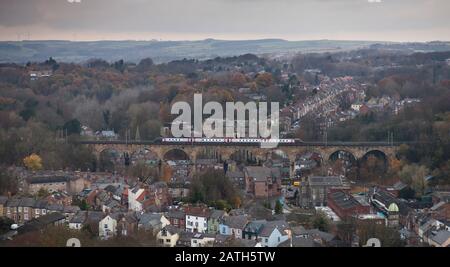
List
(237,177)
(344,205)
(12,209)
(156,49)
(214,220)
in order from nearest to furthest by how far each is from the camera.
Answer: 1. (214,220)
2. (12,209)
3. (344,205)
4. (237,177)
5. (156,49)

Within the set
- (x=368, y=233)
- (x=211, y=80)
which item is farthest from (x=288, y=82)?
(x=368, y=233)

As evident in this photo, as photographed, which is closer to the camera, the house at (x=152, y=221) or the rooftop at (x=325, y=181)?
the house at (x=152, y=221)

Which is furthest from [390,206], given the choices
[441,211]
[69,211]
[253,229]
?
[69,211]

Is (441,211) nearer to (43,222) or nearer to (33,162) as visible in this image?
(43,222)

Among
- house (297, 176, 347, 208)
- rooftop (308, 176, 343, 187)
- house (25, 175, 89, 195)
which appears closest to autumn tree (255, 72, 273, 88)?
rooftop (308, 176, 343, 187)

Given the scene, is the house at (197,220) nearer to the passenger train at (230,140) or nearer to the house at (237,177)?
the house at (237,177)

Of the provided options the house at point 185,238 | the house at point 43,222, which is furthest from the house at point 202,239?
the house at point 43,222
